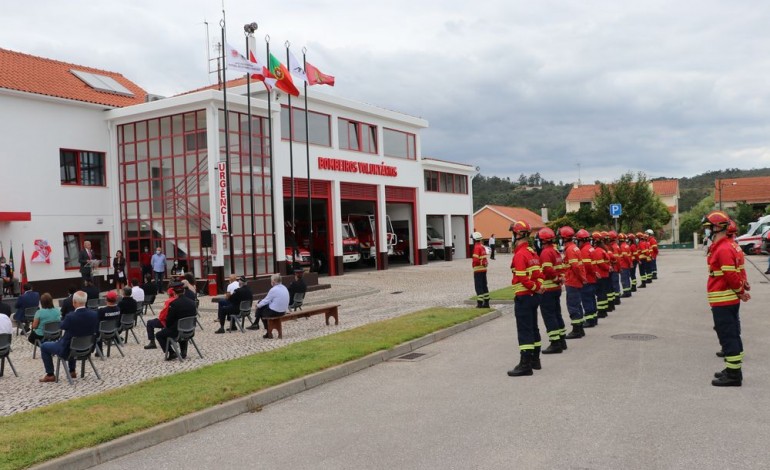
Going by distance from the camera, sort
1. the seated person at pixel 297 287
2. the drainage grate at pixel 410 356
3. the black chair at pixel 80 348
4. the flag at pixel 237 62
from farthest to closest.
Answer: the flag at pixel 237 62 → the seated person at pixel 297 287 → the drainage grate at pixel 410 356 → the black chair at pixel 80 348

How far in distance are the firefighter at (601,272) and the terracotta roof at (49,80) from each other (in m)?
20.4

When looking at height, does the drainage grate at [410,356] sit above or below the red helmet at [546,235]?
below

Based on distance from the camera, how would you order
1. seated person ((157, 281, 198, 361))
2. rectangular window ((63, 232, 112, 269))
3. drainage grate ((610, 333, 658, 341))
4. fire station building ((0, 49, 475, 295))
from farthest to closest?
rectangular window ((63, 232, 112, 269)), fire station building ((0, 49, 475, 295)), drainage grate ((610, 333, 658, 341)), seated person ((157, 281, 198, 361))

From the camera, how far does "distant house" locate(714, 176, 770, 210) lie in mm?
78875

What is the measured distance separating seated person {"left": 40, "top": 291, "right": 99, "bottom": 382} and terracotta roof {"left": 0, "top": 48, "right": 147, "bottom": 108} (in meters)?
16.9

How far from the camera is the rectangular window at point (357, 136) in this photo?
3256 cm

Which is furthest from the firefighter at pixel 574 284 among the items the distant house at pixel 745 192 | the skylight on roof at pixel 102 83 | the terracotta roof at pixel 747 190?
the terracotta roof at pixel 747 190

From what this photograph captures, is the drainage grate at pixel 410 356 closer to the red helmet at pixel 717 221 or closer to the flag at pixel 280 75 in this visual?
the red helmet at pixel 717 221

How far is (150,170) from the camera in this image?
2630cm

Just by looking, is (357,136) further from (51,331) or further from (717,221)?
(717,221)

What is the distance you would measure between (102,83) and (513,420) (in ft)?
90.7

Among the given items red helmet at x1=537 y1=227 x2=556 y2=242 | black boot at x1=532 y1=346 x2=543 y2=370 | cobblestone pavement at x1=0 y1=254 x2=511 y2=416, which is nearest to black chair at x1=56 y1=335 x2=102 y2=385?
cobblestone pavement at x1=0 y1=254 x2=511 y2=416

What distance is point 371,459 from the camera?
5.64 metres

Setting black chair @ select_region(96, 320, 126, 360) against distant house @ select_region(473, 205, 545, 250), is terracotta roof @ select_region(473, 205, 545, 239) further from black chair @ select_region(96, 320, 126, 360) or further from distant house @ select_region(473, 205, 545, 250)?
black chair @ select_region(96, 320, 126, 360)
